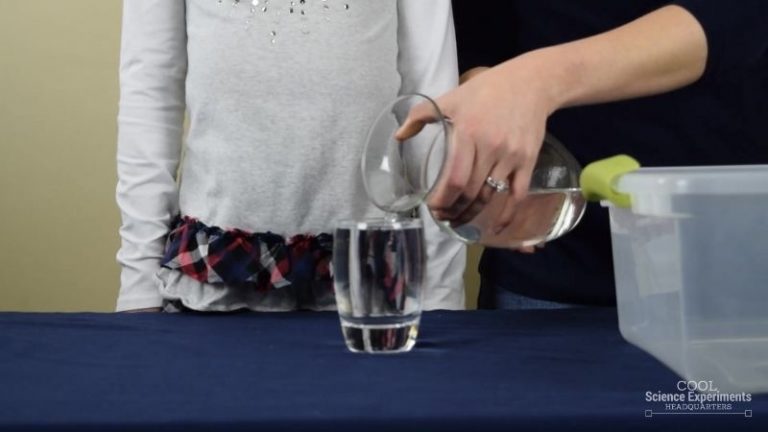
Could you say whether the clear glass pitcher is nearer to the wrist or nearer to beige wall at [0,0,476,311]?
the wrist

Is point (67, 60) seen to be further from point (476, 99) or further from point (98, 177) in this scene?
point (476, 99)

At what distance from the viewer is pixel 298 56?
1.16 m

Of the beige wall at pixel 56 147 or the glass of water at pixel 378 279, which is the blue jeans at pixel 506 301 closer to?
the glass of water at pixel 378 279

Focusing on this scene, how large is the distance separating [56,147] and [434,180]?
1.21 m

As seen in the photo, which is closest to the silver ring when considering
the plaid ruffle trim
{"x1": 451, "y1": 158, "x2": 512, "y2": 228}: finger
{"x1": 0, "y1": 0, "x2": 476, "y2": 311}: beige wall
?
{"x1": 451, "y1": 158, "x2": 512, "y2": 228}: finger

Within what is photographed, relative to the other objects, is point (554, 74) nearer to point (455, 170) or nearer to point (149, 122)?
point (455, 170)

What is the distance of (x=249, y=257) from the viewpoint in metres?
1.04

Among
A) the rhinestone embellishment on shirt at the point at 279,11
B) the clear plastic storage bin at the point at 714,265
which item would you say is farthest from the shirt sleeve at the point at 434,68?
the clear plastic storage bin at the point at 714,265

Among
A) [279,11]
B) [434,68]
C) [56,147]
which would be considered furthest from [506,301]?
Result: [56,147]

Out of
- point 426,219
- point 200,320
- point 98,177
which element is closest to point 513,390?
point 200,320

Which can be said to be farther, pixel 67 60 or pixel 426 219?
pixel 67 60

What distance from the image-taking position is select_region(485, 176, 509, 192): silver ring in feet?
2.25

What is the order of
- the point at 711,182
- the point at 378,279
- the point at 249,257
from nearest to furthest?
the point at 711,182, the point at 378,279, the point at 249,257

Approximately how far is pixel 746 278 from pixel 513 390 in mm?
160
